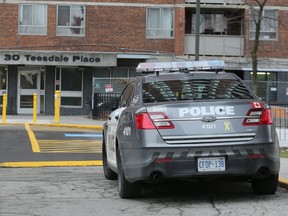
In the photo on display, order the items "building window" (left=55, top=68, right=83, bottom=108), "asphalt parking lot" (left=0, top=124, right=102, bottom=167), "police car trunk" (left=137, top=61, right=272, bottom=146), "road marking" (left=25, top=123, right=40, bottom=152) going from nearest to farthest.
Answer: "police car trunk" (left=137, top=61, right=272, bottom=146) < "asphalt parking lot" (left=0, top=124, right=102, bottom=167) < "road marking" (left=25, top=123, right=40, bottom=152) < "building window" (left=55, top=68, right=83, bottom=108)

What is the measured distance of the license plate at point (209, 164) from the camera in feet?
19.8

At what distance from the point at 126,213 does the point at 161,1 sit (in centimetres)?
2314

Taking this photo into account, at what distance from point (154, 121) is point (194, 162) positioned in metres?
0.70

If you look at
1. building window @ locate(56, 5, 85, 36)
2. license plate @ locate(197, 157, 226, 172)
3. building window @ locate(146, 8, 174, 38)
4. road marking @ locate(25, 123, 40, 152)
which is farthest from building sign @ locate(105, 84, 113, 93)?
license plate @ locate(197, 157, 226, 172)

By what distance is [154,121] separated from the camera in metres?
6.09

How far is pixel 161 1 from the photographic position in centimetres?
2783

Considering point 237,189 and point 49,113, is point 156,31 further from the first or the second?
point 237,189

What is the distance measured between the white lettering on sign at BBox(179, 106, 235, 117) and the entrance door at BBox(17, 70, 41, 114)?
73.3 feet

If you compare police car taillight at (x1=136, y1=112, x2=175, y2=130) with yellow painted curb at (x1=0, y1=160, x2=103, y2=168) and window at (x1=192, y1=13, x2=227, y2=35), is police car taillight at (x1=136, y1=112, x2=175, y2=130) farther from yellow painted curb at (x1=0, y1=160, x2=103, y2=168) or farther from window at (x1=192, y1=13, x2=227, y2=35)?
window at (x1=192, y1=13, x2=227, y2=35)

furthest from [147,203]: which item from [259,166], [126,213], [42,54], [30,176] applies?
[42,54]

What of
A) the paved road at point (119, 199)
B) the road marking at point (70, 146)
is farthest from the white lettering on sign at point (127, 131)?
the road marking at point (70, 146)

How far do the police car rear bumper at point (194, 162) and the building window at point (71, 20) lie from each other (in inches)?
874

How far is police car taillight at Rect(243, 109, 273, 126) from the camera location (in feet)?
20.2

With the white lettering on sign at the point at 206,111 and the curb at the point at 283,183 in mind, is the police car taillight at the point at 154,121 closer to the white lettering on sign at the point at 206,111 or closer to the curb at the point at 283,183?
the white lettering on sign at the point at 206,111
